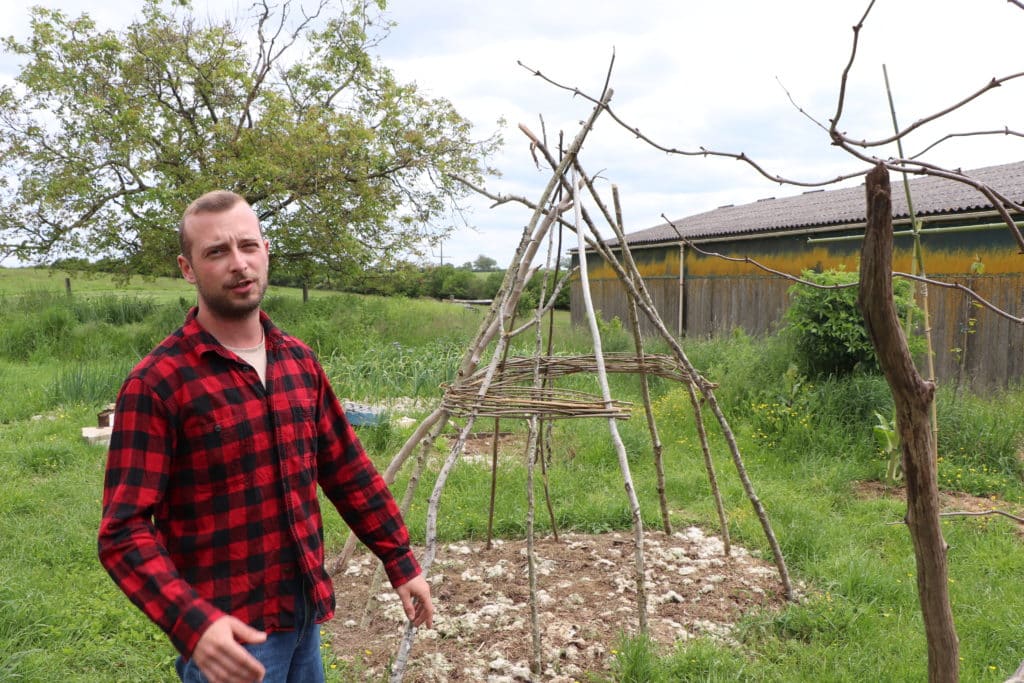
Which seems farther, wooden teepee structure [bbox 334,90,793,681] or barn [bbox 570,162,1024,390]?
barn [bbox 570,162,1024,390]

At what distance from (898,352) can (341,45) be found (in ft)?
46.3

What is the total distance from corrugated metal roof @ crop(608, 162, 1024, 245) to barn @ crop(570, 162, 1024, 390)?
1.3 inches

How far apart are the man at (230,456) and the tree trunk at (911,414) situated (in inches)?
51.1

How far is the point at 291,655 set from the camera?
1.73 metres

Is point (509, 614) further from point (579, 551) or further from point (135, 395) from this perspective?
point (135, 395)

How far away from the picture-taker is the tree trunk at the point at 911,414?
1.26 metres

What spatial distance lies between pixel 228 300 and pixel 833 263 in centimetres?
1033

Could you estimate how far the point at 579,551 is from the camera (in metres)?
4.12

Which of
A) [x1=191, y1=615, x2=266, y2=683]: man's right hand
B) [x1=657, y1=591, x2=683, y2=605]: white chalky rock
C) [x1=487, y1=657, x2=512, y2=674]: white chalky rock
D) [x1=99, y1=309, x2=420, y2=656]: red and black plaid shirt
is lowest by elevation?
→ [x1=657, y1=591, x2=683, y2=605]: white chalky rock

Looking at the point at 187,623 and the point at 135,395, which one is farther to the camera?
the point at 135,395

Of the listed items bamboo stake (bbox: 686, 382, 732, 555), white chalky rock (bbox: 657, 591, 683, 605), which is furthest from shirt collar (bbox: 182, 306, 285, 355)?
bamboo stake (bbox: 686, 382, 732, 555)

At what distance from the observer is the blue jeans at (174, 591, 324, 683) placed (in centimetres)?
164

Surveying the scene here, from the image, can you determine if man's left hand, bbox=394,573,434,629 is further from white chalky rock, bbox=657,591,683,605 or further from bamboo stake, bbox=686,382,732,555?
bamboo stake, bbox=686,382,732,555

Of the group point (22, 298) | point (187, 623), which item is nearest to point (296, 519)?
point (187, 623)
